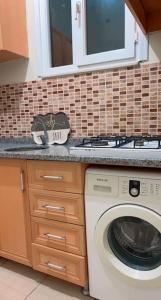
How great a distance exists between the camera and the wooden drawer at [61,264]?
1206 mm

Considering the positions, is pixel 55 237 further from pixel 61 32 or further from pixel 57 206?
pixel 61 32

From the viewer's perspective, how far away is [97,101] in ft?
5.31

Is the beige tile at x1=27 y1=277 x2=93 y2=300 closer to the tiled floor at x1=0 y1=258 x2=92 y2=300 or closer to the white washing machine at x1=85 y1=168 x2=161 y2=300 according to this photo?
the tiled floor at x1=0 y1=258 x2=92 y2=300

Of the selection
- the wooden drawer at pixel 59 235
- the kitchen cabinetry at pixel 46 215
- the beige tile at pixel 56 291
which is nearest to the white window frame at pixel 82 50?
the kitchen cabinetry at pixel 46 215

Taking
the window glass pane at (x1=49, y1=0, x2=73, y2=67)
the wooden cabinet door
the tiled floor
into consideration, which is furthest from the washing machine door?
the window glass pane at (x1=49, y1=0, x2=73, y2=67)

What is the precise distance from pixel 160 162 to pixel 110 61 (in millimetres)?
941

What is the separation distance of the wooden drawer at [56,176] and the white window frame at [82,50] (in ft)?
2.67

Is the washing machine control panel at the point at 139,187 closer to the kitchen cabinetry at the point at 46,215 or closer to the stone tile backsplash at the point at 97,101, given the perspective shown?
the kitchen cabinetry at the point at 46,215

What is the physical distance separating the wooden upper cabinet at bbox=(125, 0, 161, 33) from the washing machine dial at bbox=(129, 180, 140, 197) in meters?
0.87

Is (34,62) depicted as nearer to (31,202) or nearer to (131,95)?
(131,95)

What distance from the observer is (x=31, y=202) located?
4.33 ft

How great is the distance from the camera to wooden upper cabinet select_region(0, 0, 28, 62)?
5.29 feet

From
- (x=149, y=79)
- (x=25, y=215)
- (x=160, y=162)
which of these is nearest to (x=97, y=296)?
(x=25, y=215)

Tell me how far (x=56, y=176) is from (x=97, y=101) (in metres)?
0.70
